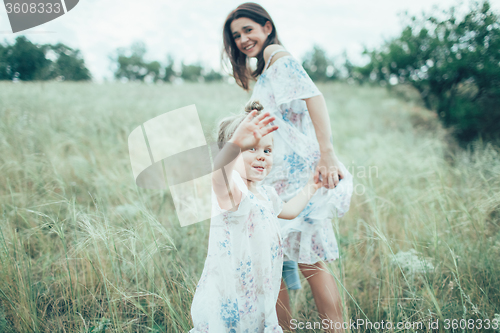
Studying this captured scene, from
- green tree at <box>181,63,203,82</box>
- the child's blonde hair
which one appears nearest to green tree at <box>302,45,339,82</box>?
green tree at <box>181,63,203,82</box>

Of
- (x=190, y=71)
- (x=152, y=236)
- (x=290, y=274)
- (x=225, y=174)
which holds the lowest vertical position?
(x=290, y=274)

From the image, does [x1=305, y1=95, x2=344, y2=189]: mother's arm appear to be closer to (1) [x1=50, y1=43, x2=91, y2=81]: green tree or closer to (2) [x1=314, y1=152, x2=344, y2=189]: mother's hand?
(2) [x1=314, y1=152, x2=344, y2=189]: mother's hand

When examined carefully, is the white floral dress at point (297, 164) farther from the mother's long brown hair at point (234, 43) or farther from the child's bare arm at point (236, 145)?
the child's bare arm at point (236, 145)

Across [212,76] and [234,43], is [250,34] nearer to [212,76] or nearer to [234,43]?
[234,43]

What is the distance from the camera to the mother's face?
1379 millimetres

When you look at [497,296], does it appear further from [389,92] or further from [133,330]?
[389,92]

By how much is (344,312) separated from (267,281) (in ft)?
1.51

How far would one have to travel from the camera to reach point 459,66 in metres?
4.17

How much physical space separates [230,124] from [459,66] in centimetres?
493

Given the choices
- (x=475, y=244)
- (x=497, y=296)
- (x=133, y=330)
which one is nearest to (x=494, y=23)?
(x=475, y=244)

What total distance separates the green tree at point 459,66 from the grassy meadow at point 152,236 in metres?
0.56

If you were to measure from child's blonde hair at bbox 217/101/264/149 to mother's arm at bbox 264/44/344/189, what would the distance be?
0.32 m

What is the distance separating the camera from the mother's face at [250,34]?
1.38 metres

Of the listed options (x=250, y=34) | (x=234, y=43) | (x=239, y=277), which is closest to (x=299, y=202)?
(x=239, y=277)
